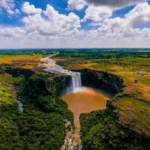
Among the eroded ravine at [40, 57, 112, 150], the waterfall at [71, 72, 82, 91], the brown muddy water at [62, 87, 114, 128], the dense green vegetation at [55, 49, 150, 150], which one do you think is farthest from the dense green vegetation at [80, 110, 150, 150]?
the waterfall at [71, 72, 82, 91]

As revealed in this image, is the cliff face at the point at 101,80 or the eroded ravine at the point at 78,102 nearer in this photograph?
the eroded ravine at the point at 78,102

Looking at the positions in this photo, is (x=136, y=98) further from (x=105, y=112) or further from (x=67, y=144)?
(x=67, y=144)

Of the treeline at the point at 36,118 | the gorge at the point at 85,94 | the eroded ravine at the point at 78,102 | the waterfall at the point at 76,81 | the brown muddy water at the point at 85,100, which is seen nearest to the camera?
the treeline at the point at 36,118

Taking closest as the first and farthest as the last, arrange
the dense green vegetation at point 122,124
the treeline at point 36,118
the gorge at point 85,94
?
the dense green vegetation at point 122,124 → the treeline at point 36,118 → the gorge at point 85,94

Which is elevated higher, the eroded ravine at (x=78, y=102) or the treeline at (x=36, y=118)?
the treeline at (x=36, y=118)

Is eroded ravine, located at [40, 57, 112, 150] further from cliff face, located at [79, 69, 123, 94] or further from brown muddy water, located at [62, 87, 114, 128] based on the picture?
cliff face, located at [79, 69, 123, 94]

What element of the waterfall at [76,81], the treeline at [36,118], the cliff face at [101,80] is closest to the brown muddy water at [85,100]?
the waterfall at [76,81]

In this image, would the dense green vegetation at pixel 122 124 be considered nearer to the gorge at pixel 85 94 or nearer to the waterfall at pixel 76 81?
the gorge at pixel 85 94
